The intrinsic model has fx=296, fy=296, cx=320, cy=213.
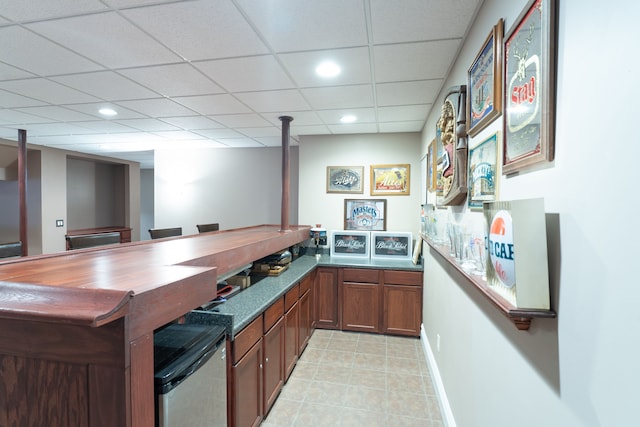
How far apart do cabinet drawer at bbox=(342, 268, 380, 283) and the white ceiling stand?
1.74 metres

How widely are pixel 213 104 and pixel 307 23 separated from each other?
5.41 feet

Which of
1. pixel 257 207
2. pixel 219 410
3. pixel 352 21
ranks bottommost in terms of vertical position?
pixel 219 410

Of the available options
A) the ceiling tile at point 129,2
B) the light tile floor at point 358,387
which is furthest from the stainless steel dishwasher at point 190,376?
the ceiling tile at point 129,2

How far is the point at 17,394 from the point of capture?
0.91 meters

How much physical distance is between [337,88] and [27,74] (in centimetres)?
241

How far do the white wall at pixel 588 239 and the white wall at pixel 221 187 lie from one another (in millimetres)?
4376

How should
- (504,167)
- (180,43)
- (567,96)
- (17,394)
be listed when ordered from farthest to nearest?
(180,43) < (504,167) < (17,394) < (567,96)

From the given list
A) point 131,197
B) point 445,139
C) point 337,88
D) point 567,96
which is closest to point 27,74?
point 337,88

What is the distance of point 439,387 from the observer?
2.22 metres

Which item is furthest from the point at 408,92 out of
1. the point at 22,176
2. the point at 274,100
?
the point at 22,176

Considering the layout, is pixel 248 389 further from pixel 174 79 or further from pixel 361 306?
pixel 174 79

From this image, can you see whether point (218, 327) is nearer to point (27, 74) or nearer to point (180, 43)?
point (180, 43)

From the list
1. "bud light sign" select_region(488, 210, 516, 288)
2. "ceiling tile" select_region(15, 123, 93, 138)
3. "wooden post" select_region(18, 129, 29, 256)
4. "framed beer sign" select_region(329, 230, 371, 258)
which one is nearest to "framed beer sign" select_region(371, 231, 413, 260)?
"framed beer sign" select_region(329, 230, 371, 258)

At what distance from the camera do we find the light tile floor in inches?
82.6
